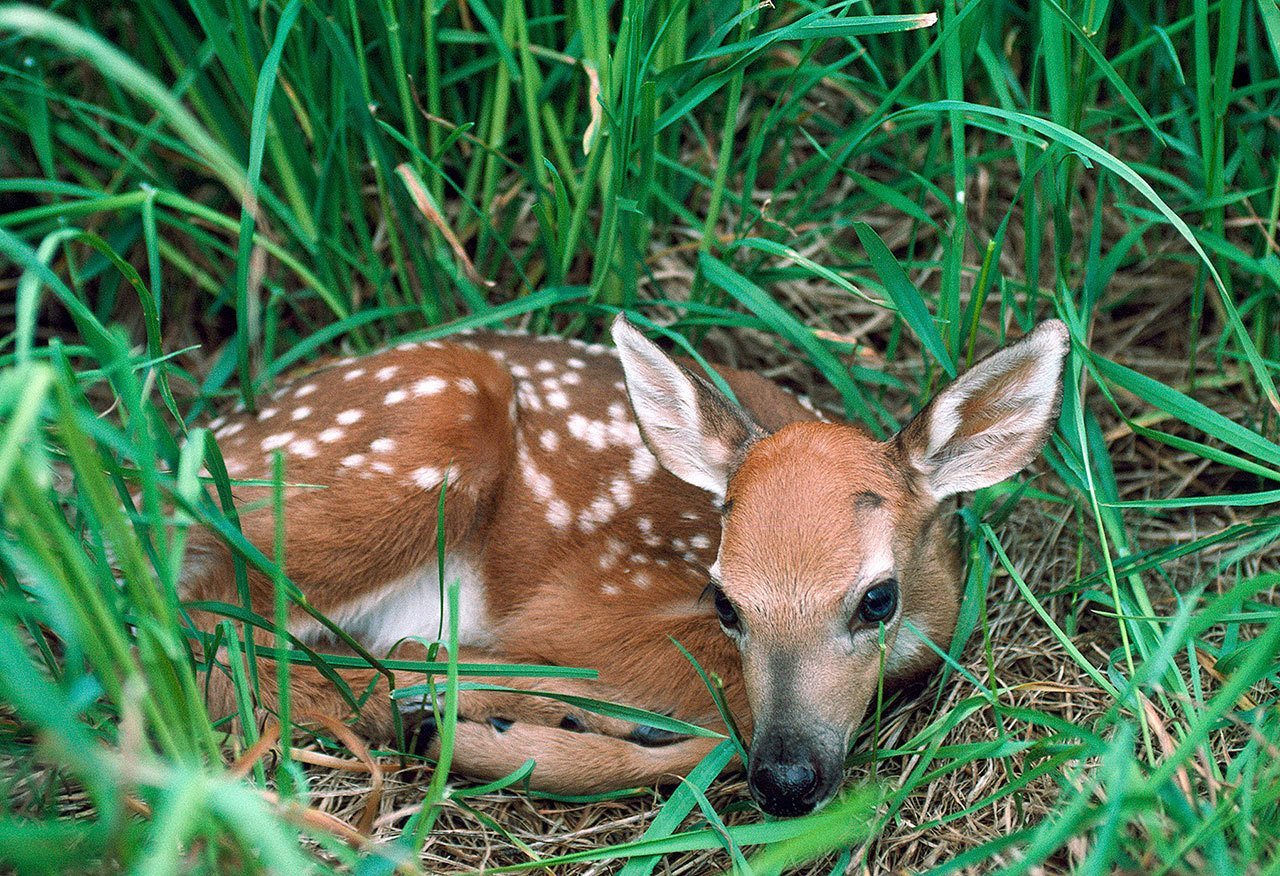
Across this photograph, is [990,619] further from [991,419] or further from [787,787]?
[787,787]

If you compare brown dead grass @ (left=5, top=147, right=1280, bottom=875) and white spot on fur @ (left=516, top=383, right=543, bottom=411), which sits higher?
white spot on fur @ (left=516, top=383, right=543, bottom=411)

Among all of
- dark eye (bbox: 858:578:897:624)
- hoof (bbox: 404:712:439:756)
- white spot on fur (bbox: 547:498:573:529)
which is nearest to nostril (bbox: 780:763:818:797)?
dark eye (bbox: 858:578:897:624)

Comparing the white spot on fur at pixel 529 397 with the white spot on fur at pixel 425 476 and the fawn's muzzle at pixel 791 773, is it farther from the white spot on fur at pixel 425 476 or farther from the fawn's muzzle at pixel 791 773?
the fawn's muzzle at pixel 791 773

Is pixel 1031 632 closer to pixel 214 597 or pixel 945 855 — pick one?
pixel 945 855

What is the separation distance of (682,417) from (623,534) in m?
0.52

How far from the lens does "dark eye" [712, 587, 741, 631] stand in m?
2.45

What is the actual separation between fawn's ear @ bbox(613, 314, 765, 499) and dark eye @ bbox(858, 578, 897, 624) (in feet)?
1.62

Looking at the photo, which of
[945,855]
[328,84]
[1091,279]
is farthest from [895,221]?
[945,855]

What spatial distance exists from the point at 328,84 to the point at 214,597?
58.0 inches

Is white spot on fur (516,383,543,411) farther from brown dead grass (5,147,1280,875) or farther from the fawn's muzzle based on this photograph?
the fawn's muzzle

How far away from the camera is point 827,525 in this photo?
2375 millimetres

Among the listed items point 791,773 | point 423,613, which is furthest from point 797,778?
point 423,613

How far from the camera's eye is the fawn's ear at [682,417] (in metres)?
2.63

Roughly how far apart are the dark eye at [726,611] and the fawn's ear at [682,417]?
36 cm
